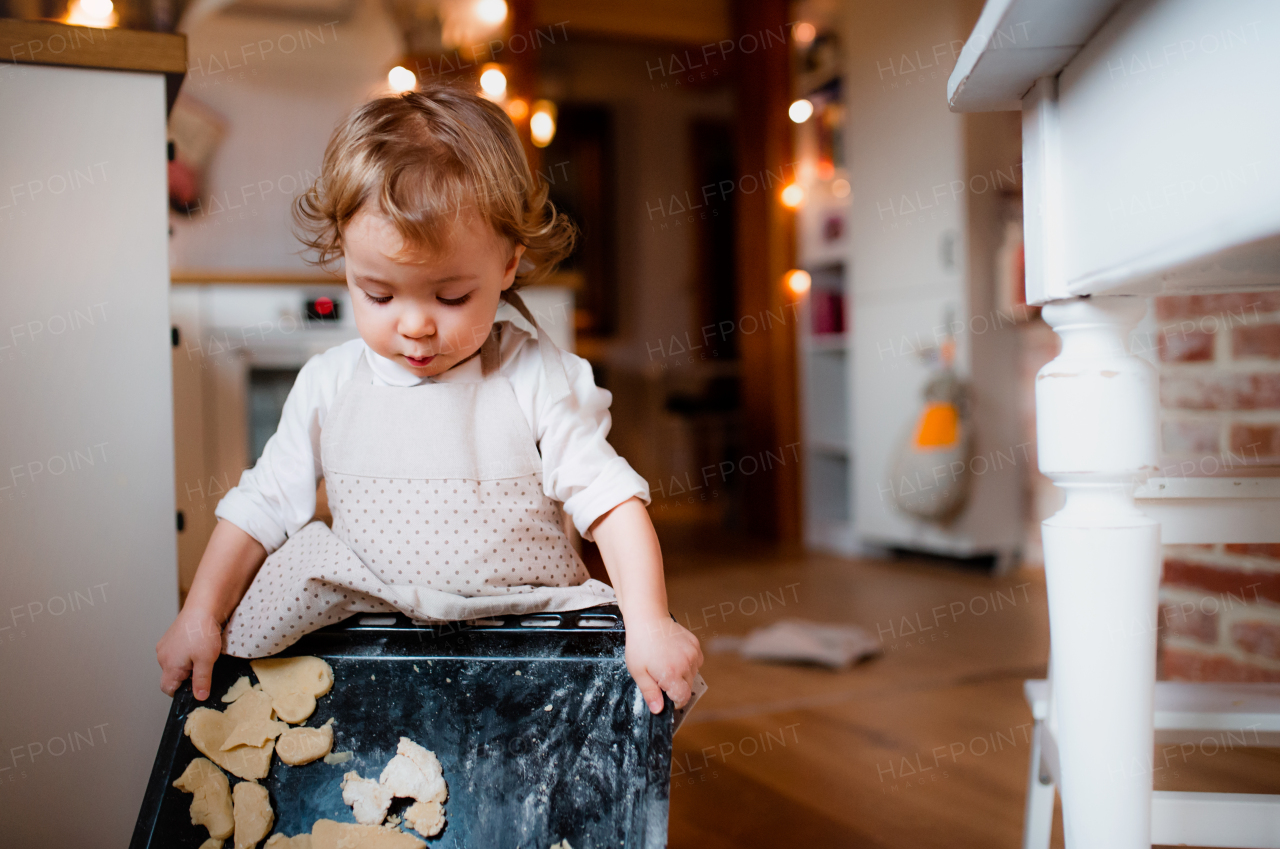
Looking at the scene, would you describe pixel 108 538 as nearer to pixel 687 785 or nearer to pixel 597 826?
pixel 597 826

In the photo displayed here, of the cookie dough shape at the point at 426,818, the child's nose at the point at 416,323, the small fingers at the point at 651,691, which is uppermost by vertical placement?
the child's nose at the point at 416,323

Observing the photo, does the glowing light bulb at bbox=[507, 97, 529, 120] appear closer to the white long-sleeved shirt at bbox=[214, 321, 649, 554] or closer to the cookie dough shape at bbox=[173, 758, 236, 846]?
the white long-sleeved shirt at bbox=[214, 321, 649, 554]

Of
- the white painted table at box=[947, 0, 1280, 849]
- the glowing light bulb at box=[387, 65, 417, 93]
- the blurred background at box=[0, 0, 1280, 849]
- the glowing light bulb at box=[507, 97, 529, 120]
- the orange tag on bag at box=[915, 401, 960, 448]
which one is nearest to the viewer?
the white painted table at box=[947, 0, 1280, 849]

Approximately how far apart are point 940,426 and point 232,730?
207cm

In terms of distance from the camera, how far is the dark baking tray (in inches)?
25.1

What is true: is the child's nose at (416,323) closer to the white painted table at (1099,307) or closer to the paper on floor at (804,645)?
the white painted table at (1099,307)

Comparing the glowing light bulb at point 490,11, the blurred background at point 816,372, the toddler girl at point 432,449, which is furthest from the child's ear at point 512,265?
the glowing light bulb at point 490,11

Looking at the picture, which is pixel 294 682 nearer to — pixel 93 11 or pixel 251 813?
pixel 251 813

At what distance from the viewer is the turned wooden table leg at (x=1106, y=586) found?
1.84 ft

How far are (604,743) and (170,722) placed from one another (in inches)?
12.4

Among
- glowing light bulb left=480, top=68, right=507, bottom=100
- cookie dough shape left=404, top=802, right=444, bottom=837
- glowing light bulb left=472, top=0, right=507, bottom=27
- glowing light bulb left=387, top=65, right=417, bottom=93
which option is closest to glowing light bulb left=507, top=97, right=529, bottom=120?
glowing light bulb left=480, top=68, right=507, bottom=100

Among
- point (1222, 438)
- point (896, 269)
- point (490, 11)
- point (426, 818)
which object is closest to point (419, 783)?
point (426, 818)

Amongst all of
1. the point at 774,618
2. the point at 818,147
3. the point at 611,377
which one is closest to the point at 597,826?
the point at 774,618

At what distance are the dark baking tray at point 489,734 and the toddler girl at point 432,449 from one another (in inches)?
0.9
